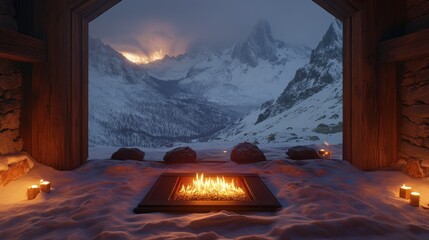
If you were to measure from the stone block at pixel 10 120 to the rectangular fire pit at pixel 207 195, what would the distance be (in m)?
2.22

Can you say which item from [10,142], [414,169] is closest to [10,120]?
[10,142]

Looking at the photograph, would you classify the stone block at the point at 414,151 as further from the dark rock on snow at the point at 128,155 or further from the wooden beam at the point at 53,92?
the wooden beam at the point at 53,92

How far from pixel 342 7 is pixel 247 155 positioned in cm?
292

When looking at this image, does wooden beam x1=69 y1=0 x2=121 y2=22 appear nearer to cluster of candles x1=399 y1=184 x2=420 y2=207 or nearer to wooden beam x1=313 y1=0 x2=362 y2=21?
wooden beam x1=313 y1=0 x2=362 y2=21

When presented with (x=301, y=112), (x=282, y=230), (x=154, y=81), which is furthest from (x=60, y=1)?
(x=154, y=81)

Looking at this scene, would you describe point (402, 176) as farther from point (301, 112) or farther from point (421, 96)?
point (301, 112)

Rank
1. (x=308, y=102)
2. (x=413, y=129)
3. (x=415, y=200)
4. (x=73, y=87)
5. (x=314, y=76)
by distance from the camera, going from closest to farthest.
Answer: (x=415, y=200), (x=413, y=129), (x=73, y=87), (x=308, y=102), (x=314, y=76)

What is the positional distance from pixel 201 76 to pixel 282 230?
9066 centimetres

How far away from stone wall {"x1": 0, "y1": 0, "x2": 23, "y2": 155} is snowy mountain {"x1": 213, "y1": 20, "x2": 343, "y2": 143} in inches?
498

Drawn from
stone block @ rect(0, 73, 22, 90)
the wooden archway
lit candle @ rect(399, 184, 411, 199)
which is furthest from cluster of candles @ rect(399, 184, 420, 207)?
stone block @ rect(0, 73, 22, 90)

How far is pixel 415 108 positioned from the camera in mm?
4328

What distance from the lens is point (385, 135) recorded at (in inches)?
184

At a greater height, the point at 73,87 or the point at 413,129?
the point at 73,87

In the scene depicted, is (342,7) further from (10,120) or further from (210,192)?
(10,120)
